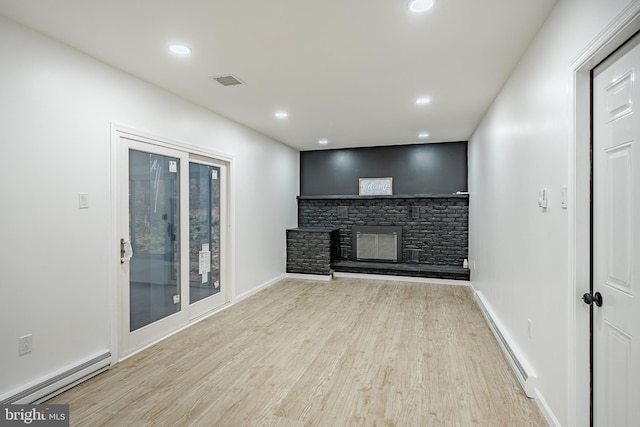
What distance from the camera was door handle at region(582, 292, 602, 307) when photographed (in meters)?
1.59

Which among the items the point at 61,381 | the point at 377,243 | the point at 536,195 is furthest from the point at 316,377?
the point at 377,243

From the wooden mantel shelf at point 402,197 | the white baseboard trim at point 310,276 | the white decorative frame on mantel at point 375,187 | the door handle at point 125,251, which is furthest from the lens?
the white decorative frame on mantel at point 375,187

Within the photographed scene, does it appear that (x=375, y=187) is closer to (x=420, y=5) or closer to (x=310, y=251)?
(x=310, y=251)

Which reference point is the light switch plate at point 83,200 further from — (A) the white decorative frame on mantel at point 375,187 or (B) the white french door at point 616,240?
(A) the white decorative frame on mantel at point 375,187

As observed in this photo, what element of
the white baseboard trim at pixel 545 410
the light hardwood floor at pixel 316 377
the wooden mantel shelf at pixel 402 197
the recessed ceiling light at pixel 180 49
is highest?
the recessed ceiling light at pixel 180 49

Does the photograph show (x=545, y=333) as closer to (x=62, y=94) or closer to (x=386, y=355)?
(x=386, y=355)

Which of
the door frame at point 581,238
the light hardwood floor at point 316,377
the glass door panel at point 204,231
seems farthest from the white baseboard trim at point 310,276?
the door frame at point 581,238

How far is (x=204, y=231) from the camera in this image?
415 centimetres

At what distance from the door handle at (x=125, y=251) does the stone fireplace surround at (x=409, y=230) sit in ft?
11.7

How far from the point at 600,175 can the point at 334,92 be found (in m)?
2.50

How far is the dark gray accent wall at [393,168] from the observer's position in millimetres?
6172

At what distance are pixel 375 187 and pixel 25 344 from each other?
555cm

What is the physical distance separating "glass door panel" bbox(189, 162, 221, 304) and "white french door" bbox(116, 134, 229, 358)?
0.01 meters

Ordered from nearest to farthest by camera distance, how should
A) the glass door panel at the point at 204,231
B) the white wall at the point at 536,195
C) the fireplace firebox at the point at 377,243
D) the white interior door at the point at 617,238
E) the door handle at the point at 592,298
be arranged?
the white interior door at the point at 617,238, the door handle at the point at 592,298, the white wall at the point at 536,195, the glass door panel at the point at 204,231, the fireplace firebox at the point at 377,243
